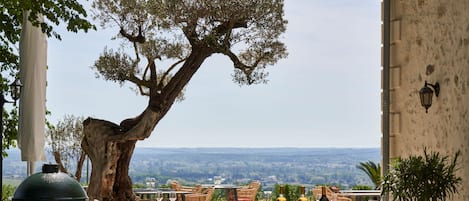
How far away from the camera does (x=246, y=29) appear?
43.2 feet

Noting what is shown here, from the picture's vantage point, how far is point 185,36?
13.4 meters

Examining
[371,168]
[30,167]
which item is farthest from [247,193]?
[30,167]

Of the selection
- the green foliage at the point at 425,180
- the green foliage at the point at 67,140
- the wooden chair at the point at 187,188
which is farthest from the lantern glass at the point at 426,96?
the green foliage at the point at 67,140

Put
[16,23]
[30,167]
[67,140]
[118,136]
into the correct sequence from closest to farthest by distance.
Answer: [30,167] → [16,23] → [118,136] → [67,140]

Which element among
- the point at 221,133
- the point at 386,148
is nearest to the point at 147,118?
the point at 386,148

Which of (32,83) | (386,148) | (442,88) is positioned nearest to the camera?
(32,83)

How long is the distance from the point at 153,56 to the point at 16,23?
2.55m

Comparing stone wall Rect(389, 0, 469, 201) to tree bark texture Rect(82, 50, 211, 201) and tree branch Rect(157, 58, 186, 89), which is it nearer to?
tree bark texture Rect(82, 50, 211, 201)

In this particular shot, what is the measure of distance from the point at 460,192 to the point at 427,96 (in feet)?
3.49

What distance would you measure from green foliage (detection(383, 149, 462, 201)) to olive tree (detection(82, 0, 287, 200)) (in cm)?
601

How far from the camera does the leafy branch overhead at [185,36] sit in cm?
1278

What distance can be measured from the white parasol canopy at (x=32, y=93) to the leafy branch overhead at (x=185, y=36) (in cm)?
559

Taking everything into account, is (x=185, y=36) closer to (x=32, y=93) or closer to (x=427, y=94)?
(x=427, y=94)

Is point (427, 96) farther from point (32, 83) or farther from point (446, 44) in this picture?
point (32, 83)
